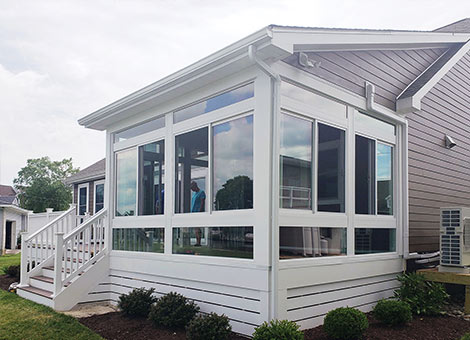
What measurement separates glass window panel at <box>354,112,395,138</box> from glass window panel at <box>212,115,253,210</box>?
1920 mm

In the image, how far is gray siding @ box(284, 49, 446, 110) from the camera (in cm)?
577

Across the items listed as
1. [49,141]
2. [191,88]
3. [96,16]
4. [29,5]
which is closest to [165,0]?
[96,16]

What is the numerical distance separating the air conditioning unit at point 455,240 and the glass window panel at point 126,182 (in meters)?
4.96

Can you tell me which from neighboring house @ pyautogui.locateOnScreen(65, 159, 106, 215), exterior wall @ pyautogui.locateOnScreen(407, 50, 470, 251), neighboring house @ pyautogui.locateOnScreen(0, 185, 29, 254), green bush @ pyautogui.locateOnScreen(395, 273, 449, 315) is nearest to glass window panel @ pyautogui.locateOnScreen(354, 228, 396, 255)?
green bush @ pyautogui.locateOnScreen(395, 273, 449, 315)

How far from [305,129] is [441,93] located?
430 centimetres

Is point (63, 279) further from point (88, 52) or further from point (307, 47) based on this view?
point (88, 52)

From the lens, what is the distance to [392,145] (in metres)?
7.08

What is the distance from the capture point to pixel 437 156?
8.02 metres

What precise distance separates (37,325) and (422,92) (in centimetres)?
687

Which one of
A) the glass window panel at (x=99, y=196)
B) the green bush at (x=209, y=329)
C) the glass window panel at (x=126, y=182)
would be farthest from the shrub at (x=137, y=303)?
the glass window panel at (x=99, y=196)

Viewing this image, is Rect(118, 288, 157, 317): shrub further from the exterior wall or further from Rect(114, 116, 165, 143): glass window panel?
the exterior wall

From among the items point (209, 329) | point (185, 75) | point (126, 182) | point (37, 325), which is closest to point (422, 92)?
point (185, 75)

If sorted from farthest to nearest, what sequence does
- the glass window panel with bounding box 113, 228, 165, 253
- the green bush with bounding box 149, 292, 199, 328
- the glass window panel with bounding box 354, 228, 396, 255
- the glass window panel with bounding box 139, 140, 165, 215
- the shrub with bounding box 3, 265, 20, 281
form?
1. the shrub with bounding box 3, 265, 20, 281
2. the glass window panel with bounding box 139, 140, 165, 215
3. the glass window panel with bounding box 113, 228, 165, 253
4. the glass window panel with bounding box 354, 228, 396, 255
5. the green bush with bounding box 149, 292, 199, 328

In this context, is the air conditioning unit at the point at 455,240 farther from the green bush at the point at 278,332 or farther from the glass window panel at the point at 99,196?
the glass window panel at the point at 99,196
